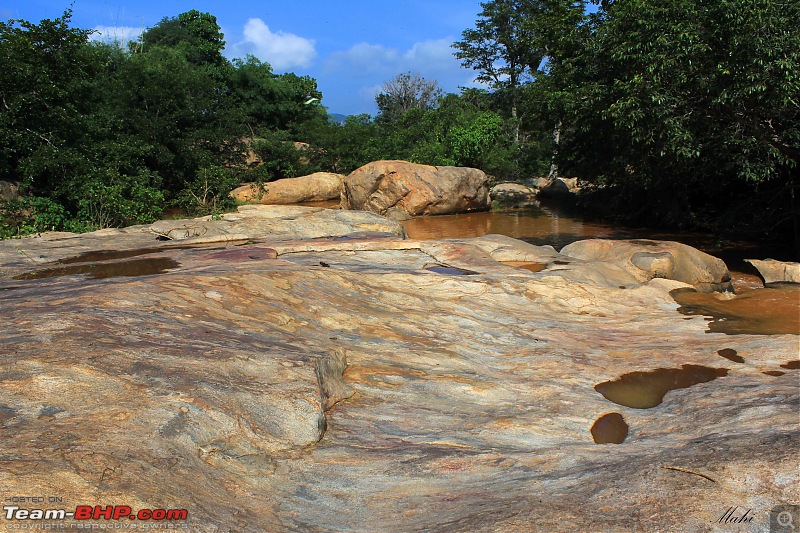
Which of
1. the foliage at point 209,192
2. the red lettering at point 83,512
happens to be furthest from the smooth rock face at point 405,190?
the red lettering at point 83,512

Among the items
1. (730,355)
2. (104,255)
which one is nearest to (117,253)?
(104,255)

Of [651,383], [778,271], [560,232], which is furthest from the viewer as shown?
[560,232]

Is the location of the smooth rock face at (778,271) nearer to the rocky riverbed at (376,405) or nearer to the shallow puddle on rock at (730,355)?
the rocky riverbed at (376,405)

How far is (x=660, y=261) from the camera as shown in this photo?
10.1 m

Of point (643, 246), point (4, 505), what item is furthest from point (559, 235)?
point (4, 505)

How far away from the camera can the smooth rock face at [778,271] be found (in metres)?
10.7

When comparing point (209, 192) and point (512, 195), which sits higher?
point (512, 195)

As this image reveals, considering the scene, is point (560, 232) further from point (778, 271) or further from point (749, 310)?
point (749, 310)

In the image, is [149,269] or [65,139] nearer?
[149,269]

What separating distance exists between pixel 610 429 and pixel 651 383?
1.35 m

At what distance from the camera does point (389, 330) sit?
586 centimetres

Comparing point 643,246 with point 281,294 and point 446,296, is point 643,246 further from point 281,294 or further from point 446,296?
point 281,294

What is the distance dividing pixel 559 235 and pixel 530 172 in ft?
47.2

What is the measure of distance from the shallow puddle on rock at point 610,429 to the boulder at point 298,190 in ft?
64.1
